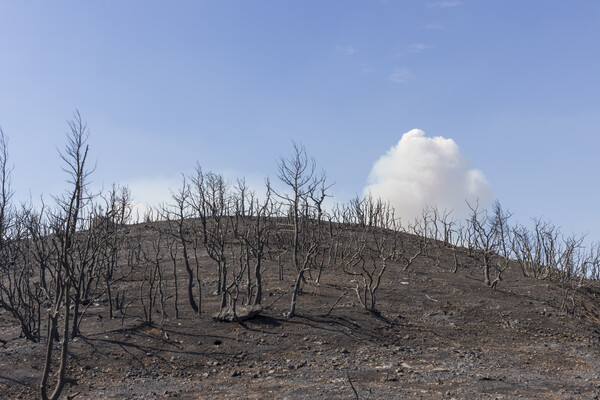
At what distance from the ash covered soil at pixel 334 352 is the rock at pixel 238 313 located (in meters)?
0.20

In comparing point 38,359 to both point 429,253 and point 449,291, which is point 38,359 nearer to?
point 449,291

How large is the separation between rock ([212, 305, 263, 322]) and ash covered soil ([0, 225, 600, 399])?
197 millimetres

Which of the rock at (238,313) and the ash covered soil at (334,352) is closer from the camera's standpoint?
the ash covered soil at (334,352)

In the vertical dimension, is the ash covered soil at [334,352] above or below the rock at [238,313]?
below

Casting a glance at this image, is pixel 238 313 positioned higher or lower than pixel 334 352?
higher

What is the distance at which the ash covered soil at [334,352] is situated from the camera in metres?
9.70

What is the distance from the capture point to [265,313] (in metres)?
14.0

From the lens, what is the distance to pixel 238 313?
13430 millimetres

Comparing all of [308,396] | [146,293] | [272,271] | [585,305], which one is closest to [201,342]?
[308,396]

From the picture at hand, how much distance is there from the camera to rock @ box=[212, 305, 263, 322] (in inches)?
525

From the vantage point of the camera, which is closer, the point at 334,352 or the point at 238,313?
the point at 334,352

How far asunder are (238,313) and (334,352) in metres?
2.98

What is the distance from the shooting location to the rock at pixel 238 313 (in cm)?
1334

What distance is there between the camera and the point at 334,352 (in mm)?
11805
